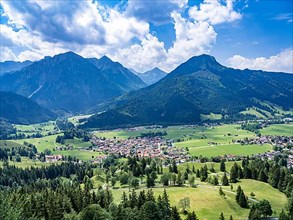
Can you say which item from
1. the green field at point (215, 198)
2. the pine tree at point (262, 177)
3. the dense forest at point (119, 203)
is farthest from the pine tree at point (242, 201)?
the pine tree at point (262, 177)

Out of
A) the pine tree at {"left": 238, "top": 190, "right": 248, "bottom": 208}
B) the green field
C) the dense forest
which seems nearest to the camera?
the dense forest

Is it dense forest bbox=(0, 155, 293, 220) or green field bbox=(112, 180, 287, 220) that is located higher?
dense forest bbox=(0, 155, 293, 220)

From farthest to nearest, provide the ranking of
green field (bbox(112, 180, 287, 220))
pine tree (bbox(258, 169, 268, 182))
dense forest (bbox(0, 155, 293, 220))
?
1. pine tree (bbox(258, 169, 268, 182))
2. green field (bbox(112, 180, 287, 220))
3. dense forest (bbox(0, 155, 293, 220))

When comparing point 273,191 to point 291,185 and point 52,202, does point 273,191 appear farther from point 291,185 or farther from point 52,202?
point 52,202

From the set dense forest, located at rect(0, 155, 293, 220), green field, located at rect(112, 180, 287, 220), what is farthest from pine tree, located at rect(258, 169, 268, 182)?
green field, located at rect(112, 180, 287, 220)

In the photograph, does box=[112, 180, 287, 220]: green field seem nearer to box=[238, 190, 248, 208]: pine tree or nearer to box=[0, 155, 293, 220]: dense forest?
box=[238, 190, 248, 208]: pine tree

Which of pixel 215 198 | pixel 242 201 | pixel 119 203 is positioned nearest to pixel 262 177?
pixel 242 201

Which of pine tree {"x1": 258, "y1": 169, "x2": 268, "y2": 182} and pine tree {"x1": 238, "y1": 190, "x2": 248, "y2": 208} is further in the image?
pine tree {"x1": 258, "y1": 169, "x2": 268, "y2": 182}

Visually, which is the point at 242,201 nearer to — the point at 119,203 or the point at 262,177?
the point at 119,203
